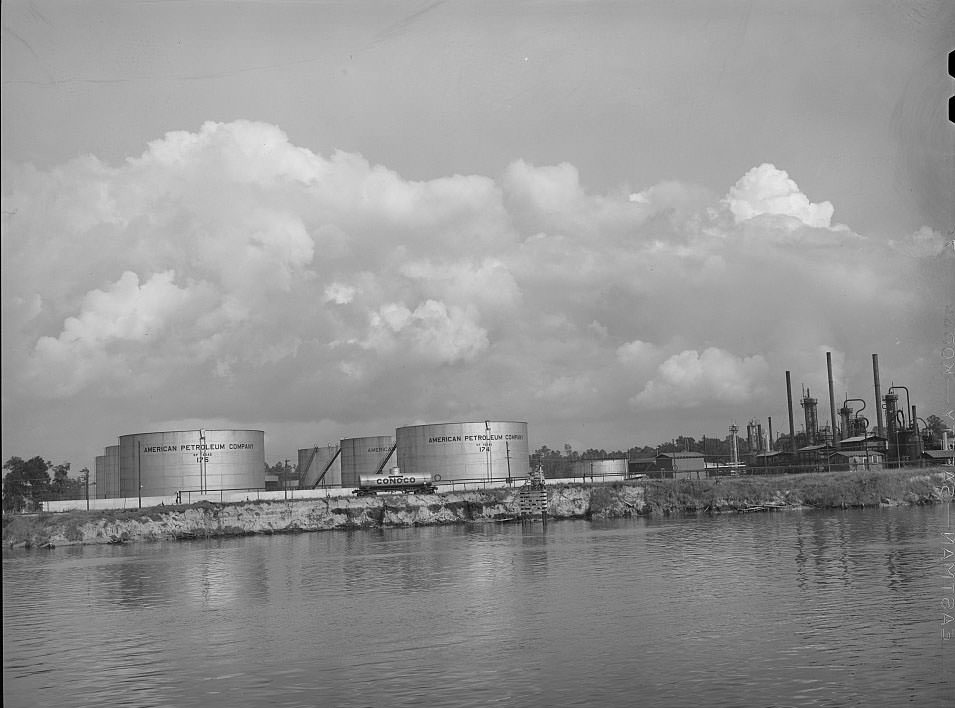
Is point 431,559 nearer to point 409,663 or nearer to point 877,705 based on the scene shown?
point 409,663

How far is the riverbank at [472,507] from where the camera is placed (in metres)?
91.2

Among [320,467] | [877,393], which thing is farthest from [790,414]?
[320,467]

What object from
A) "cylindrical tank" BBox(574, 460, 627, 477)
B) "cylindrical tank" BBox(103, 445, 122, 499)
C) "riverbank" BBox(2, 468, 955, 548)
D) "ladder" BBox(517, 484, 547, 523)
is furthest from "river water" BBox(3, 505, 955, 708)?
"cylindrical tank" BBox(574, 460, 627, 477)

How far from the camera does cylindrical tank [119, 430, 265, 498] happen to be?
11106 centimetres

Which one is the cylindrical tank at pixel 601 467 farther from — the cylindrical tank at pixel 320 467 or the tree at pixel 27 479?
the tree at pixel 27 479

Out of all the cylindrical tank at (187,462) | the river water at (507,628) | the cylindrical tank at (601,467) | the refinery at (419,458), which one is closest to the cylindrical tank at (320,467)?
the refinery at (419,458)

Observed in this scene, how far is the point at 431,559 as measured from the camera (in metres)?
60.0

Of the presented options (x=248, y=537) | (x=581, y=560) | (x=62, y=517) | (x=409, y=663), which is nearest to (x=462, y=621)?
(x=409, y=663)

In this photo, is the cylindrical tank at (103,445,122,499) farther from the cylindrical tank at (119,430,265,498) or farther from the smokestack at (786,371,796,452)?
the smokestack at (786,371,796,452)

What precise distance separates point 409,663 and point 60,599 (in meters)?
27.3

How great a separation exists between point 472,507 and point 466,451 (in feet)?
48.4

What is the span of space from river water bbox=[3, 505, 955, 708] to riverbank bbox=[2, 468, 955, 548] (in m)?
30.2

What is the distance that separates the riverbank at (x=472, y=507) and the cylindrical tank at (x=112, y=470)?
44057mm

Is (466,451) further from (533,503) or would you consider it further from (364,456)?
(364,456)
